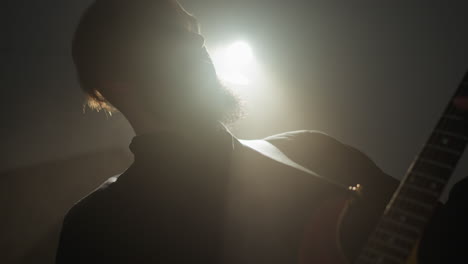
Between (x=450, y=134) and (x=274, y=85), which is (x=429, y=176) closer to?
(x=450, y=134)

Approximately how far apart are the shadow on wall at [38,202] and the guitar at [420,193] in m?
1.65

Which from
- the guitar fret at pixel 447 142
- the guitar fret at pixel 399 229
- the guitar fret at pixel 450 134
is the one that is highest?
the guitar fret at pixel 450 134

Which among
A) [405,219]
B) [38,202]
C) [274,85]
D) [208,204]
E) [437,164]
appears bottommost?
[38,202]

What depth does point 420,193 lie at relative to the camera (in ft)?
1.71

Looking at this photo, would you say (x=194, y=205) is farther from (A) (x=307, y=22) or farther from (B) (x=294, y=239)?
(A) (x=307, y=22)

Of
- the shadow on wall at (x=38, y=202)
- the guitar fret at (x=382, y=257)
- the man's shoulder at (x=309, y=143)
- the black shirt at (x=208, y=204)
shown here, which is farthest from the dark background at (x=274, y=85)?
the guitar fret at (x=382, y=257)

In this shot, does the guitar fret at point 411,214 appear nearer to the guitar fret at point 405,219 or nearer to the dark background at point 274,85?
the guitar fret at point 405,219

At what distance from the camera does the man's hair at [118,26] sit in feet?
3.79

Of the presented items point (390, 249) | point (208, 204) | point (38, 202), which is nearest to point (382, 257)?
point (390, 249)

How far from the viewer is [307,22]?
2127 mm

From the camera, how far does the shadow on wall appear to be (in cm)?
154

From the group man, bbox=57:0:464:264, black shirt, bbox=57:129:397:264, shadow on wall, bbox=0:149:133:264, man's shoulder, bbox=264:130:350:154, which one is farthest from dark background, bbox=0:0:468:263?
man's shoulder, bbox=264:130:350:154

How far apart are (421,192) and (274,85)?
1777mm

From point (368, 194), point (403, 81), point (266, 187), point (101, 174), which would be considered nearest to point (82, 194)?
point (101, 174)
